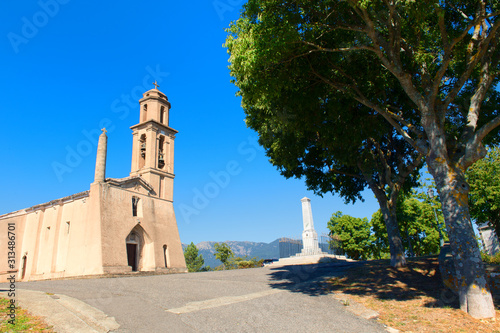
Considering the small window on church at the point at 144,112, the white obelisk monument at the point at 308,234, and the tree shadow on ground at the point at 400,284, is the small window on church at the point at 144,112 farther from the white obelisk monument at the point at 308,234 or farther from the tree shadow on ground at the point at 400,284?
the tree shadow on ground at the point at 400,284

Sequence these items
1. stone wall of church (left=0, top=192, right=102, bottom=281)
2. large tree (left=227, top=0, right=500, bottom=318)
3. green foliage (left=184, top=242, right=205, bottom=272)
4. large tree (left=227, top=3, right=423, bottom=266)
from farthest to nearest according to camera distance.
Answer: green foliage (left=184, top=242, right=205, bottom=272), stone wall of church (left=0, top=192, right=102, bottom=281), large tree (left=227, top=3, right=423, bottom=266), large tree (left=227, top=0, right=500, bottom=318)

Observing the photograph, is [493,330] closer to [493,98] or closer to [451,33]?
[451,33]

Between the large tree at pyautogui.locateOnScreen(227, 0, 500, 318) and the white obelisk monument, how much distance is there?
710 inches

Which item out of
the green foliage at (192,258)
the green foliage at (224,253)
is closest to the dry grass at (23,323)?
the green foliage at (224,253)

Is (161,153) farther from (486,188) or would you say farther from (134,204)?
(486,188)

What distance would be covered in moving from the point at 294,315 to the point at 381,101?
352 inches

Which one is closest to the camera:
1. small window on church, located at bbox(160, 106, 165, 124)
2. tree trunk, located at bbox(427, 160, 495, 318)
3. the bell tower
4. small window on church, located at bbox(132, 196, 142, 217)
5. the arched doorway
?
tree trunk, located at bbox(427, 160, 495, 318)

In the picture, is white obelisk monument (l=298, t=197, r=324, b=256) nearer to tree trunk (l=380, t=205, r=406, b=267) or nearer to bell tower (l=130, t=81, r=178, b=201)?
tree trunk (l=380, t=205, r=406, b=267)

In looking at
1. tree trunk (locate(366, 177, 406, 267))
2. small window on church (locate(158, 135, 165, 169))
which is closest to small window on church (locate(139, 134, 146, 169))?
small window on church (locate(158, 135, 165, 169))

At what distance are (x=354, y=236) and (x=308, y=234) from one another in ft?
61.1

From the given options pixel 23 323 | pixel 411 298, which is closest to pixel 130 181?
pixel 23 323

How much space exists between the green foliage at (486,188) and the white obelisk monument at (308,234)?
1208 centimetres

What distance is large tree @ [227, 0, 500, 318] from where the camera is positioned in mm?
7617

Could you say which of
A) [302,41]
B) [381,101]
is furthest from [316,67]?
[381,101]
